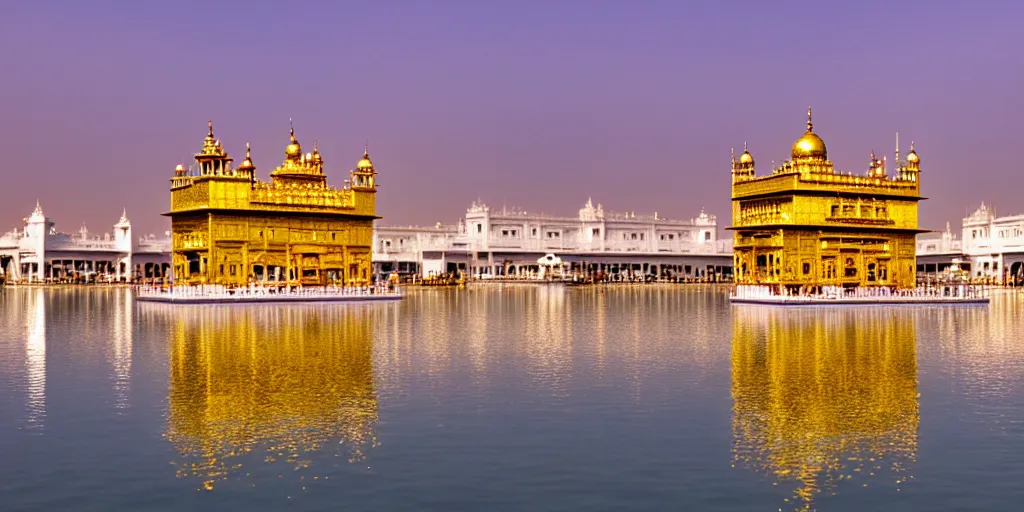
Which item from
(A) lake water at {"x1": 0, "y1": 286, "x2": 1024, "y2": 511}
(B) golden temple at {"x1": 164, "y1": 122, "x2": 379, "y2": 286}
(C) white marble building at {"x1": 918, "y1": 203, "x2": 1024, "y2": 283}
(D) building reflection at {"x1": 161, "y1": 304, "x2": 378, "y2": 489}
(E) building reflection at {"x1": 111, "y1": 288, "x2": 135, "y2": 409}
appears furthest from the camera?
(C) white marble building at {"x1": 918, "y1": 203, "x2": 1024, "y2": 283}

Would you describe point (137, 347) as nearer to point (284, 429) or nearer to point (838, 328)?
point (284, 429)

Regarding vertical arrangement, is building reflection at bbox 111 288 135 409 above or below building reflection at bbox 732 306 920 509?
above

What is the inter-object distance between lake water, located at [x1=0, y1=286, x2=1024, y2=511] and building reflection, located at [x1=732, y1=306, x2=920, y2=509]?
0.23ft

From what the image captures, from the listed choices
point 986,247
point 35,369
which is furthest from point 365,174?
point 986,247

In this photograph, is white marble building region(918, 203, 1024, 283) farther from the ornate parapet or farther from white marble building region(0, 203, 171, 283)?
white marble building region(0, 203, 171, 283)

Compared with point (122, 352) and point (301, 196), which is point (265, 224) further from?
point (122, 352)

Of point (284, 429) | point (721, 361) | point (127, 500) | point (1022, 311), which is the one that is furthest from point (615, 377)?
point (1022, 311)

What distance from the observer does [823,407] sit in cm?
1886

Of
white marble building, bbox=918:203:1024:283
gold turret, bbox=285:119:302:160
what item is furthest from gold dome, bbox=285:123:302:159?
white marble building, bbox=918:203:1024:283

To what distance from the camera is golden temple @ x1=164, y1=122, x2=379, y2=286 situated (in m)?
60.6

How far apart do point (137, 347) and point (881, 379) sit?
65.2 feet

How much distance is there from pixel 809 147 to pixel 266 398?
48905 mm

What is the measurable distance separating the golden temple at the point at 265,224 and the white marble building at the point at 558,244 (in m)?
55.5

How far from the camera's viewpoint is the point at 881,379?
22703 millimetres
